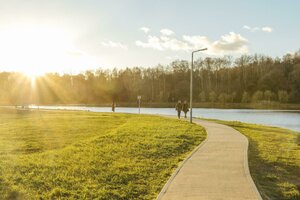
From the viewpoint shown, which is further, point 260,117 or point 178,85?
point 178,85

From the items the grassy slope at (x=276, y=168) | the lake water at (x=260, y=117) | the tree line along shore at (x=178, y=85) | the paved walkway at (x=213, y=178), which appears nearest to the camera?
the paved walkway at (x=213, y=178)

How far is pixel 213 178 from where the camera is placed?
916 centimetres

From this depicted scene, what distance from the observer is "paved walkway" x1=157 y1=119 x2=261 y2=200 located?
7619 mm

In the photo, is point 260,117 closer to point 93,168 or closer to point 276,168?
point 276,168

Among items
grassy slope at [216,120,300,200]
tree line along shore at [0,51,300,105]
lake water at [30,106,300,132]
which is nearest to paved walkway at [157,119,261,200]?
grassy slope at [216,120,300,200]

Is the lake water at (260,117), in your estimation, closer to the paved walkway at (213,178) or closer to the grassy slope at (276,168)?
the grassy slope at (276,168)

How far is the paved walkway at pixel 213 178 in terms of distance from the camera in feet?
25.0

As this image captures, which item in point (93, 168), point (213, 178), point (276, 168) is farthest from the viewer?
point (276, 168)

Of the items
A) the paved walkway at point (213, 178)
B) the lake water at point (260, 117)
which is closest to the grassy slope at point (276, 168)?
the paved walkway at point (213, 178)

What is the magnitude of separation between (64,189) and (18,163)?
330cm

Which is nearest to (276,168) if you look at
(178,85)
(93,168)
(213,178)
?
(213,178)

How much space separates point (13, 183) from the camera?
850 centimetres

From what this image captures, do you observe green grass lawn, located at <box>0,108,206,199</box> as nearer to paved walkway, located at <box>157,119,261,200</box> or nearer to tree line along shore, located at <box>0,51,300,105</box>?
paved walkway, located at <box>157,119,261,200</box>

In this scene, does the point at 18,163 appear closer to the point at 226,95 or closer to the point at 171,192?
the point at 171,192
